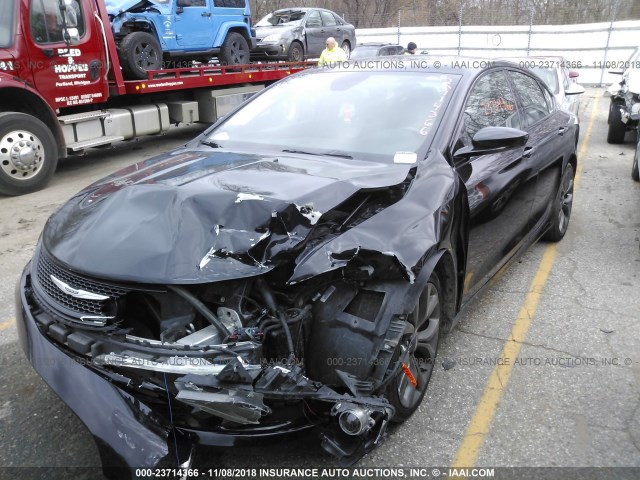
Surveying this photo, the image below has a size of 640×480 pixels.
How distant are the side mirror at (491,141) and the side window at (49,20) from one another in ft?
21.6

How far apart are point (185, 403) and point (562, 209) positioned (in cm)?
439

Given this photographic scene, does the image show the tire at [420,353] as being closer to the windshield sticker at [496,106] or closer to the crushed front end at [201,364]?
the crushed front end at [201,364]

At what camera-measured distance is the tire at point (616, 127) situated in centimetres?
1006

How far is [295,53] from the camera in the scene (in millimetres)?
15273

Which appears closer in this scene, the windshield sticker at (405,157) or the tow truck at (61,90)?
the windshield sticker at (405,157)

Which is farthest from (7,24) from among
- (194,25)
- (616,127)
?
(616,127)

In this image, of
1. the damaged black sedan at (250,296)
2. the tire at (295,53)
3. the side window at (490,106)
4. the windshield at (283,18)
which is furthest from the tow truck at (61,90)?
the windshield at (283,18)

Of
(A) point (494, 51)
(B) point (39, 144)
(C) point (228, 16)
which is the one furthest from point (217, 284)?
(A) point (494, 51)

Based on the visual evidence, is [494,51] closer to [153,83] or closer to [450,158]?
[153,83]

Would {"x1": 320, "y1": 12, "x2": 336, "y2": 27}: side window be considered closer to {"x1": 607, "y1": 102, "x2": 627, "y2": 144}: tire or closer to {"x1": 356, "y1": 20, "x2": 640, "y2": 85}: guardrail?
{"x1": 356, "y1": 20, "x2": 640, "y2": 85}: guardrail

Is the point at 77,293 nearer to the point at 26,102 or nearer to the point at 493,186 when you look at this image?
the point at 493,186

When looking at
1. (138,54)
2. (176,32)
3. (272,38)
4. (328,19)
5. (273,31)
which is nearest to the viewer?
(138,54)

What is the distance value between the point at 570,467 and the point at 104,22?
846 cm

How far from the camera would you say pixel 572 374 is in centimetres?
313
